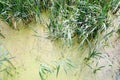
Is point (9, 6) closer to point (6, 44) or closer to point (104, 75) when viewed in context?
point (6, 44)

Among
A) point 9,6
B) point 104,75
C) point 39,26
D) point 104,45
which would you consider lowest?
point 104,75

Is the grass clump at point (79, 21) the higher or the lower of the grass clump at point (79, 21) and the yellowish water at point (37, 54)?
the higher

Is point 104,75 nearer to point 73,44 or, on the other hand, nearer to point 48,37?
point 73,44

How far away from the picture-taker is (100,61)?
1717mm

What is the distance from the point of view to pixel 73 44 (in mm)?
1719

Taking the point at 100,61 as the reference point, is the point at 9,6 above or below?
above

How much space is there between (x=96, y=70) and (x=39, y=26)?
45cm

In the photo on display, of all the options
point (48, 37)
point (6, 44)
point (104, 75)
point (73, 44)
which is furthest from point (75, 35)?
point (6, 44)

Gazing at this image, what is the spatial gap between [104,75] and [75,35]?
0.30m

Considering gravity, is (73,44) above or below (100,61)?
above

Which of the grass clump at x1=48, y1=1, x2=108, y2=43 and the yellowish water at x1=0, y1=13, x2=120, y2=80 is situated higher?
the grass clump at x1=48, y1=1, x2=108, y2=43

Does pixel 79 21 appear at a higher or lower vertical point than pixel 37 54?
higher

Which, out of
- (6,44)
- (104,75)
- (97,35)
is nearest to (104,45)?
Result: (97,35)

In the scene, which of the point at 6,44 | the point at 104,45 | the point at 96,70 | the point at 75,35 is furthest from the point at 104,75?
the point at 6,44
